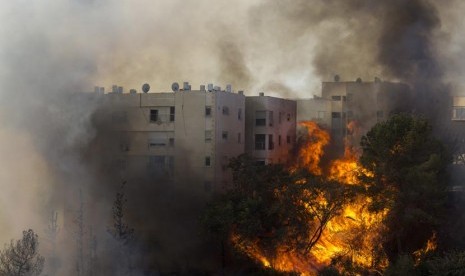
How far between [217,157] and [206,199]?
265cm

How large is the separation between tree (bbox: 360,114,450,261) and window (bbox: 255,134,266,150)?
987 cm

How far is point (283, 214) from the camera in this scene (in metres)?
45.7

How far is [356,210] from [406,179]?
398cm

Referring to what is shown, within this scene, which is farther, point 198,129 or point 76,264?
point 198,129

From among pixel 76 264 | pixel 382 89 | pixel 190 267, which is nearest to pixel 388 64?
pixel 382 89

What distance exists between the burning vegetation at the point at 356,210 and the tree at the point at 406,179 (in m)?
0.05

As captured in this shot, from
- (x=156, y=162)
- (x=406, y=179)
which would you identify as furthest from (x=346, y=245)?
(x=156, y=162)

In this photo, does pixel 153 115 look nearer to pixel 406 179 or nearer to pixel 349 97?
pixel 349 97

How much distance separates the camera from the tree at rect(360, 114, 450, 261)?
4384cm

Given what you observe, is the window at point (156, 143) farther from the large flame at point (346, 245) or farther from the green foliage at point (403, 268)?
the green foliage at point (403, 268)

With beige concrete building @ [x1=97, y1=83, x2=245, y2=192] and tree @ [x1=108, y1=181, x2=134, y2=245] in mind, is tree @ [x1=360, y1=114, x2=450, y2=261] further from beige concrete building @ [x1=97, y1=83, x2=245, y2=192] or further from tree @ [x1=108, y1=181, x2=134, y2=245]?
tree @ [x1=108, y1=181, x2=134, y2=245]

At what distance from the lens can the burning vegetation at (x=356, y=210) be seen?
145ft

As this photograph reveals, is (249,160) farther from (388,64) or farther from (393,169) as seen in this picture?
(388,64)

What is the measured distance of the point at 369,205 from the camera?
45156 millimetres
